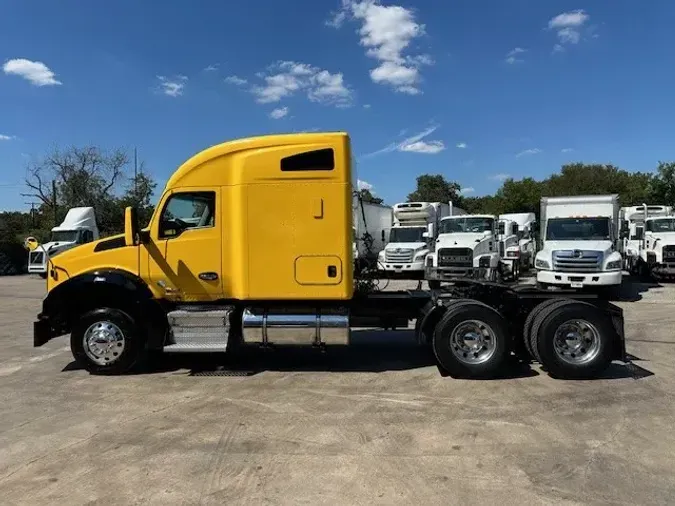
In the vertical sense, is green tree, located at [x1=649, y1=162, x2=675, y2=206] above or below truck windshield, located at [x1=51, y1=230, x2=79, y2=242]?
above

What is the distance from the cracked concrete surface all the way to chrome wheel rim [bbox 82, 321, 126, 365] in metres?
0.32

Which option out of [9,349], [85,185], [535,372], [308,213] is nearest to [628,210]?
[535,372]

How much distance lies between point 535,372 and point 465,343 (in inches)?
44.3

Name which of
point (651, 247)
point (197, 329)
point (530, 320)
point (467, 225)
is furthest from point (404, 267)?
point (197, 329)

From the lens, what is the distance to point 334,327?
7398 mm

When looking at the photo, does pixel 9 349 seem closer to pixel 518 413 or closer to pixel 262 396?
pixel 262 396

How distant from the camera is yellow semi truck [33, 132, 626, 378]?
7.22 meters

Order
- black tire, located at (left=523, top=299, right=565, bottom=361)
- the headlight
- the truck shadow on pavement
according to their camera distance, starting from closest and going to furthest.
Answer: black tire, located at (left=523, top=299, right=565, bottom=361) < the headlight < the truck shadow on pavement

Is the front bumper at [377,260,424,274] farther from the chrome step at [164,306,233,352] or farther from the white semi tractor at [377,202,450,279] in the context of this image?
the chrome step at [164,306,233,352]

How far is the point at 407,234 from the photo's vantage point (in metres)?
24.0

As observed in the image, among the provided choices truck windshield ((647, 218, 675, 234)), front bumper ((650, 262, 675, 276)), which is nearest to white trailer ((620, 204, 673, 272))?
truck windshield ((647, 218, 675, 234))

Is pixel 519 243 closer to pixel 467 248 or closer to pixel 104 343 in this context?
pixel 467 248

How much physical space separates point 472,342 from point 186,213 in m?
4.20

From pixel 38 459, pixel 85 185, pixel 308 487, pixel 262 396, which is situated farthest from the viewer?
pixel 85 185
